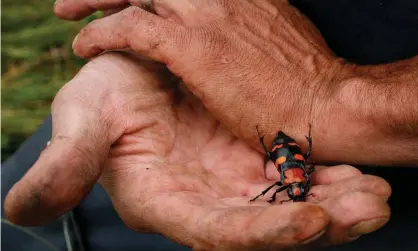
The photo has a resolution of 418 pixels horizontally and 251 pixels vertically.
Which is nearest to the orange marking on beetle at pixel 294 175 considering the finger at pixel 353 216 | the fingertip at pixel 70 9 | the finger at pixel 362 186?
the finger at pixel 362 186

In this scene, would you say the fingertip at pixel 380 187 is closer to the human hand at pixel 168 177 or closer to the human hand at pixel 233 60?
the human hand at pixel 168 177

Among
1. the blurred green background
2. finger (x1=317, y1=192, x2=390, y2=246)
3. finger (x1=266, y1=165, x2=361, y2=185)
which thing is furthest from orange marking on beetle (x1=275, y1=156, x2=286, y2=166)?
the blurred green background

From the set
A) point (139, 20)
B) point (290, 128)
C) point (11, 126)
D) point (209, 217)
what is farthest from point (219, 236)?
point (11, 126)

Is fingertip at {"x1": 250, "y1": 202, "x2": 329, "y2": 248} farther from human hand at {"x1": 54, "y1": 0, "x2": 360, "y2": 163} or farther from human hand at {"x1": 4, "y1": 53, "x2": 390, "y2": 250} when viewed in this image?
human hand at {"x1": 54, "y1": 0, "x2": 360, "y2": 163}

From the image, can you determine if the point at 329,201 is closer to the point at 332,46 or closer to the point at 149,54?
the point at 149,54

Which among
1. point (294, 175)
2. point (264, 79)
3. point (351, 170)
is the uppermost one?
point (264, 79)

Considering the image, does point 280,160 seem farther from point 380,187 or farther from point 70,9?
point 70,9

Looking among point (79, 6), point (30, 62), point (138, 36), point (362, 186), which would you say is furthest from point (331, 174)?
point (30, 62)

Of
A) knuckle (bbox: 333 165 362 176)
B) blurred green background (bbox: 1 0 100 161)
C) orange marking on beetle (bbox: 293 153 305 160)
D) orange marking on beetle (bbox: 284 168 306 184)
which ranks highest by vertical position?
Answer: knuckle (bbox: 333 165 362 176)
